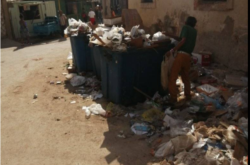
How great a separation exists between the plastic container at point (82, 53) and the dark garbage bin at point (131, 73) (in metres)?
2.05

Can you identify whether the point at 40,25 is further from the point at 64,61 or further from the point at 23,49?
the point at 64,61

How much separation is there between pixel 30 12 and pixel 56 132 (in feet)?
48.5

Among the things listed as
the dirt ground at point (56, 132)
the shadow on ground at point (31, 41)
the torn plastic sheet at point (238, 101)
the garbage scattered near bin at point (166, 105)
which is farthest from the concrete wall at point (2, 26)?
the torn plastic sheet at point (238, 101)

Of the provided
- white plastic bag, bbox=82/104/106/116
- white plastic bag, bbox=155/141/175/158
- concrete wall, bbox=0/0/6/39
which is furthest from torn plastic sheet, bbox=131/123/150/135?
concrete wall, bbox=0/0/6/39

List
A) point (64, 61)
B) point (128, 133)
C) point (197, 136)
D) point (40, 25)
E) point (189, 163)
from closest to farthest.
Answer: point (189, 163) < point (197, 136) < point (128, 133) < point (64, 61) < point (40, 25)

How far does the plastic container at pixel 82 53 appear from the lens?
7.16 meters

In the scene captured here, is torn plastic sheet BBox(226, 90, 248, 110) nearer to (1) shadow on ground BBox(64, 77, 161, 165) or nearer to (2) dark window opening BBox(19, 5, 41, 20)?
(1) shadow on ground BBox(64, 77, 161, 165)

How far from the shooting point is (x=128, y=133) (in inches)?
170

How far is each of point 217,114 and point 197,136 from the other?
0.88 m

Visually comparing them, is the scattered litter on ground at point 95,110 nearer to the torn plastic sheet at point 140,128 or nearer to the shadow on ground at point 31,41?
the torn plastic sheet at point 140,128

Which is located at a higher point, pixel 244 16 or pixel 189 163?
pixel 244 16

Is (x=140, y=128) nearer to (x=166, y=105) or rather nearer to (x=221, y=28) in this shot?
(x=166, y=105)

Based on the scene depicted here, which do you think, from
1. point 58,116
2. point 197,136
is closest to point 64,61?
point 58,116

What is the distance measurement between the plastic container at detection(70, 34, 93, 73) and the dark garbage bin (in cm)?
205
